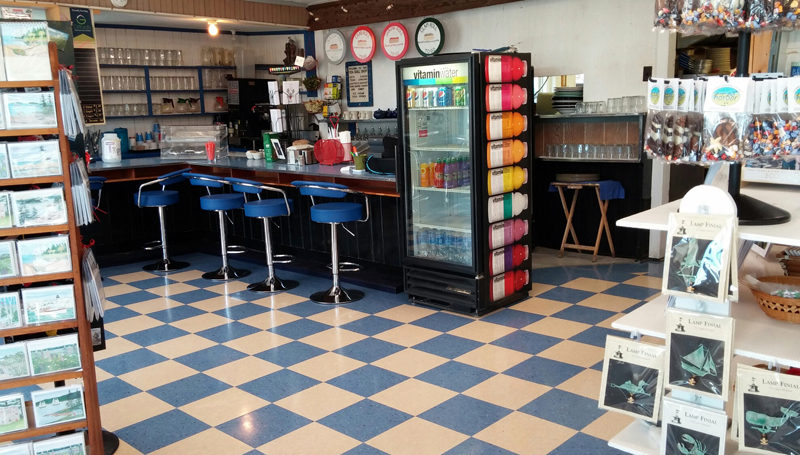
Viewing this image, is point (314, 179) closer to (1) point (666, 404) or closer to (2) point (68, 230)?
(2) point (68, 230)

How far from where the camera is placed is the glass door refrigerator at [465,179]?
5160 millimetres

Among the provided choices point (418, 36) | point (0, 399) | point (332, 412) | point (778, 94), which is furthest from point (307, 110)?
point (778, 94)

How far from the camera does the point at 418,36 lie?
8781 mm

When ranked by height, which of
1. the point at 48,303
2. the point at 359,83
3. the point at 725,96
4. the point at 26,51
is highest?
the point at 359,83

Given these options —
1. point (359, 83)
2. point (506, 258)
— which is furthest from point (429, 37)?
point (506, 258)

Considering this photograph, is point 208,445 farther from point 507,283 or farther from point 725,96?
point 507,283

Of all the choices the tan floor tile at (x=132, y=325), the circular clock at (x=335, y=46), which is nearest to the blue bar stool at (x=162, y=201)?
the tan floor tile at (x=132, y=325)

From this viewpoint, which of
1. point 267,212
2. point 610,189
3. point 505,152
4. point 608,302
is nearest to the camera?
point 505,152

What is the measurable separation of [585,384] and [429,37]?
5.81 m

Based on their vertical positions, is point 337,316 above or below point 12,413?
below

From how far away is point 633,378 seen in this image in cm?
241

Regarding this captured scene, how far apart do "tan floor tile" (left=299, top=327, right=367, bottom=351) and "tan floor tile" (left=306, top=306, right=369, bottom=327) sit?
0.62 feet

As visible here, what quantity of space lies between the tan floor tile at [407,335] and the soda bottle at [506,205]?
1028mm

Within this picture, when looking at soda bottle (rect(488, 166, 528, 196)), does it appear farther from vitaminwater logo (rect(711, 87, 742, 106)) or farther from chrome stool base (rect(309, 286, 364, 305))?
vitaminwater logo (rect(711, 87, 742, 106))
